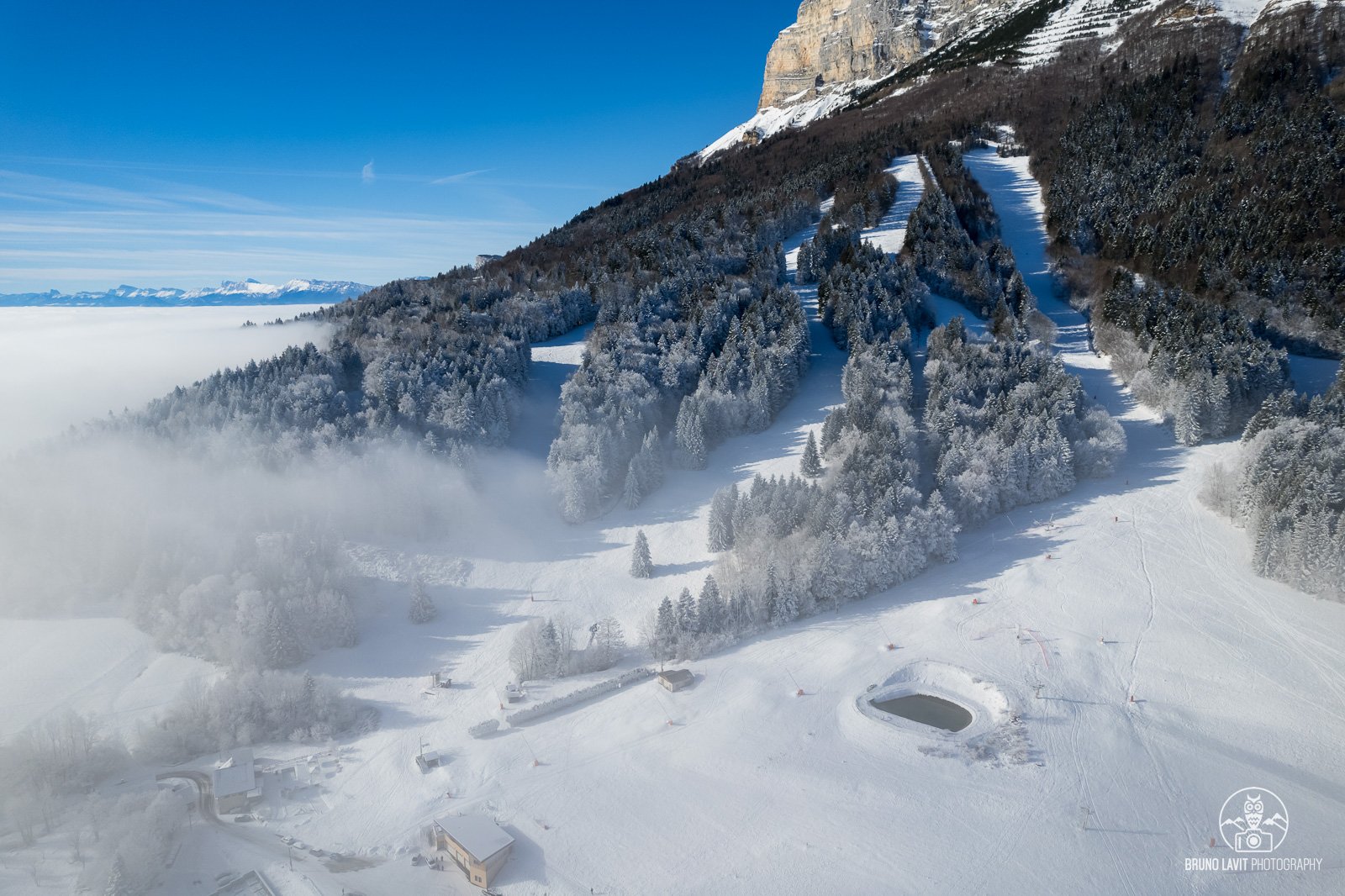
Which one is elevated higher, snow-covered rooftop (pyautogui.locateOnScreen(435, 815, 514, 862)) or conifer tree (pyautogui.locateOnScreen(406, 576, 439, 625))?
conifer tree (pyautogui.locateOnScreen(406, 576, 439, 625))

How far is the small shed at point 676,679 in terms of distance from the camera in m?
42.8

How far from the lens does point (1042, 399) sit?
2368 inches

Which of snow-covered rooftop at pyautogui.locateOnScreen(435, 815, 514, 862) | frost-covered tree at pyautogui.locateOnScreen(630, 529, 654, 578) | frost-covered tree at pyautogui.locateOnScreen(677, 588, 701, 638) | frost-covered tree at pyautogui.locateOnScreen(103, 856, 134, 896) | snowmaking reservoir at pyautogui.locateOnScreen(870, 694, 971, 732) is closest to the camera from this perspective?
frost-covered tree at pyautogui.locateOnScreen(103, 856, 134, 896)

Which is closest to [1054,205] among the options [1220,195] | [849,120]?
[1220,195]

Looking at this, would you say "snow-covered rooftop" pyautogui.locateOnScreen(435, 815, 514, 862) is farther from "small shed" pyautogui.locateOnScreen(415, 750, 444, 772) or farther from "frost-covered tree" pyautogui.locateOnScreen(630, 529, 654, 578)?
"frost-covered tree" pyautogui.locateOnScreen(630, 529, 654, 578)

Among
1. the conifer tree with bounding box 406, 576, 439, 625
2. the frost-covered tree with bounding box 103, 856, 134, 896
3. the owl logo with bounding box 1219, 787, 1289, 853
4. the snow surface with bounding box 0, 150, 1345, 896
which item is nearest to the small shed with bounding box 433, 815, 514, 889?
the snow surface with bounding box 0, 150, 1345, 896

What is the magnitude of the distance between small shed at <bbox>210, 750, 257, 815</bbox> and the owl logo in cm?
4619

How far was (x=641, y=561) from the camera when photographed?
57.0 meters

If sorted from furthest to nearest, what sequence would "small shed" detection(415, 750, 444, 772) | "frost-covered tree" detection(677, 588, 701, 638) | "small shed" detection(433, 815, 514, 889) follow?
"frost-covered tree" detection(677, 588, 701, 638), "small shed" detection(415, 750, 444, 772), "small shed" detection(433, 815, 514, 889)

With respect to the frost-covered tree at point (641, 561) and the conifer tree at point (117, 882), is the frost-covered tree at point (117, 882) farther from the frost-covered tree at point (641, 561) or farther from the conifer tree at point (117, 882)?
the frost-covered tree at point (641, 561)

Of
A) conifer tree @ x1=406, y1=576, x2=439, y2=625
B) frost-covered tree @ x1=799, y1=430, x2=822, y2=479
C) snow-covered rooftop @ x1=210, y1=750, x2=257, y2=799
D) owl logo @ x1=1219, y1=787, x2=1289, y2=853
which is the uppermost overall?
frost-covered tree @ x1=799, y1=430, x2=822, y2=479

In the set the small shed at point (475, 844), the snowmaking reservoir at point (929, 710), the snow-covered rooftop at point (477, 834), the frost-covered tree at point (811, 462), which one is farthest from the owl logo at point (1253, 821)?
the frost-covered tree at point (811, 462)

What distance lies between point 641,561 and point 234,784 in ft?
98.3

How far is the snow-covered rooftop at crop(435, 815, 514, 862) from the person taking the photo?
30.5 metres
